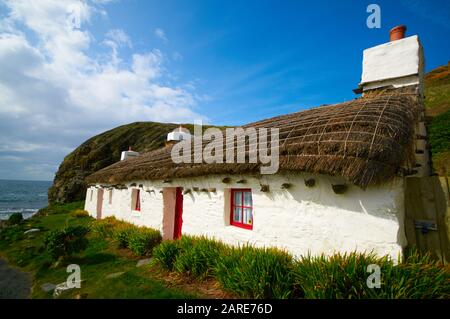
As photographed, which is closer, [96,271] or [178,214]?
A: [96,271]

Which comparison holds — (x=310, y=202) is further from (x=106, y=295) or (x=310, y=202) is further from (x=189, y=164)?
(x=106, y=295)

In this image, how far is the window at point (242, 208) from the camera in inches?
259

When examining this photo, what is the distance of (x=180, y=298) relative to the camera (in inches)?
191

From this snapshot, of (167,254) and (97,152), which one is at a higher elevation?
(97,152)

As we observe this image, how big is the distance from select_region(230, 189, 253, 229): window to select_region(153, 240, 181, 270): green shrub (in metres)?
1.74

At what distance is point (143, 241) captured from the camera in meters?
8.41

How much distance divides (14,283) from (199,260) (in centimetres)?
605

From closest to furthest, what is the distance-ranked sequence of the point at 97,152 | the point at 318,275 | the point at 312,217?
1. the point at 318,275
2. the point at 312,217
3. the point at 97,152

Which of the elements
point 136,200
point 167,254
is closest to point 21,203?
point 136,200

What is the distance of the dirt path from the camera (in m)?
6.36

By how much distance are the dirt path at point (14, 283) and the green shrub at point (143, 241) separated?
2938mm

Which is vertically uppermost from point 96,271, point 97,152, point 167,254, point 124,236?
point 97,152

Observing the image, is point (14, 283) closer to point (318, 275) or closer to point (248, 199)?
point (248, 199)
